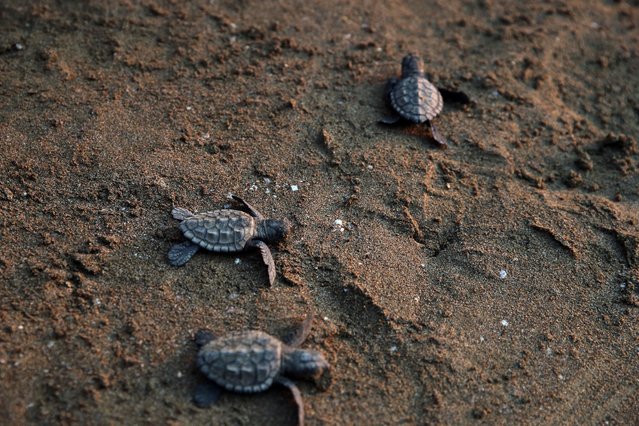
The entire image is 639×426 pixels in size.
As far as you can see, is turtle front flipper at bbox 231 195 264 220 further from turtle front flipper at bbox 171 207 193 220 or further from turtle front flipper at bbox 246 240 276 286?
turtle front flipper at bbox 171 207 193 220

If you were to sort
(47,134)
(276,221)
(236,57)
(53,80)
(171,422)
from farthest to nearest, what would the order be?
(236,57)
(53,80)
(47,134)
(276,221)
(171,422)

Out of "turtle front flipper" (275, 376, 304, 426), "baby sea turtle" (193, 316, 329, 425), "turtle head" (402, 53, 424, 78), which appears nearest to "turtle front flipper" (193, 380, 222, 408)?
"baby sea turtle" (193, 316, 329, 425)

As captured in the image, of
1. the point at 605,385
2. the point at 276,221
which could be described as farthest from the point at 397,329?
the point at 605,385

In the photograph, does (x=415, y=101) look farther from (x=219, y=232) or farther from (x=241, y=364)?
(x=241, y=364)

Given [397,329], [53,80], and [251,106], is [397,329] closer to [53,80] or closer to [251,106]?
[251,106]

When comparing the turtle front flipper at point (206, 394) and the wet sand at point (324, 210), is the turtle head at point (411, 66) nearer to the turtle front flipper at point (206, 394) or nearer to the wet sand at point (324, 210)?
the wet sand at point (324, 210)

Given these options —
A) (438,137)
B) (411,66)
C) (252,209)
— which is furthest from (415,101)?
(252,209)
